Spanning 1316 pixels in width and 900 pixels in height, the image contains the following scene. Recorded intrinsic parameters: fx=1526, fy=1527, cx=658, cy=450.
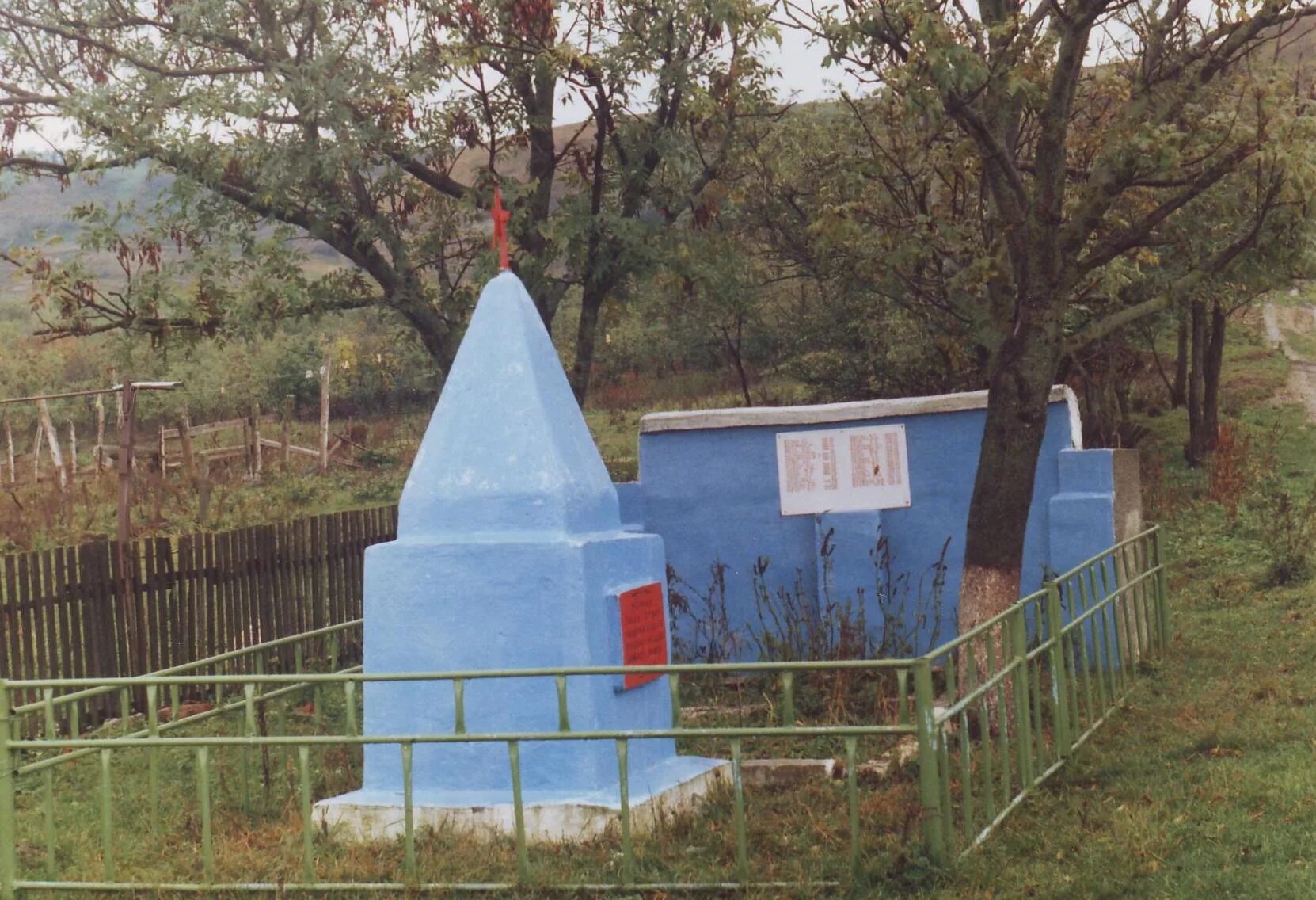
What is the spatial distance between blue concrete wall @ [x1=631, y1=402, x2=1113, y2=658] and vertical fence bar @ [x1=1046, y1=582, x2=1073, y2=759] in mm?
3389

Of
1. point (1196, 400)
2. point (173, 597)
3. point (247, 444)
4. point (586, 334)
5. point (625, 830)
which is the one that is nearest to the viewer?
point (625, 830)

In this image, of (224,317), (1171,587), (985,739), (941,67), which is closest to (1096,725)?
(985,739)

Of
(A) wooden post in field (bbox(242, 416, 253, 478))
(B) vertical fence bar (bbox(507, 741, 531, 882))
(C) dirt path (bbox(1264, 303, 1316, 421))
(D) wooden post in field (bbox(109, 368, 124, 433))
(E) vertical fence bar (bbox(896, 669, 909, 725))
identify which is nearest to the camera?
(E) vertical fence bar (bbox(896, 669, 909, 725))

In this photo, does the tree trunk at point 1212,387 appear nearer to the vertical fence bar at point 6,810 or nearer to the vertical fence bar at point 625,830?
the vertical fence bar at point 625,830

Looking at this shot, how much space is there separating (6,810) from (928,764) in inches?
147

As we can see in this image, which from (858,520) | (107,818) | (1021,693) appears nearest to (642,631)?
(1021,693)

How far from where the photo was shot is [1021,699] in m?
7.08

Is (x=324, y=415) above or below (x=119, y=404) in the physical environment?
below

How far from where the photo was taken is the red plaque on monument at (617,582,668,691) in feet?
24.7

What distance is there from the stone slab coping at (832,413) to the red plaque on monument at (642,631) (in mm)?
4387

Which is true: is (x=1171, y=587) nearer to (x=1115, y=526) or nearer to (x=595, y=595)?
(x=1115, y=526)

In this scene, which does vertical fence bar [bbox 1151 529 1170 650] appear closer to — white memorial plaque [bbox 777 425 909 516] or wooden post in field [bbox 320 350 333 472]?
white memorial plaque [bbox 777 425 909 516]

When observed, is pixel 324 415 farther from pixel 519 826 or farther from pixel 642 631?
pixel 519 826

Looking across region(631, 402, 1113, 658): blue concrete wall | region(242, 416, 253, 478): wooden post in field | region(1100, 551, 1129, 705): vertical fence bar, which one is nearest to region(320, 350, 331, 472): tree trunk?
region(242, 416, 253, 478): wooden post in field
